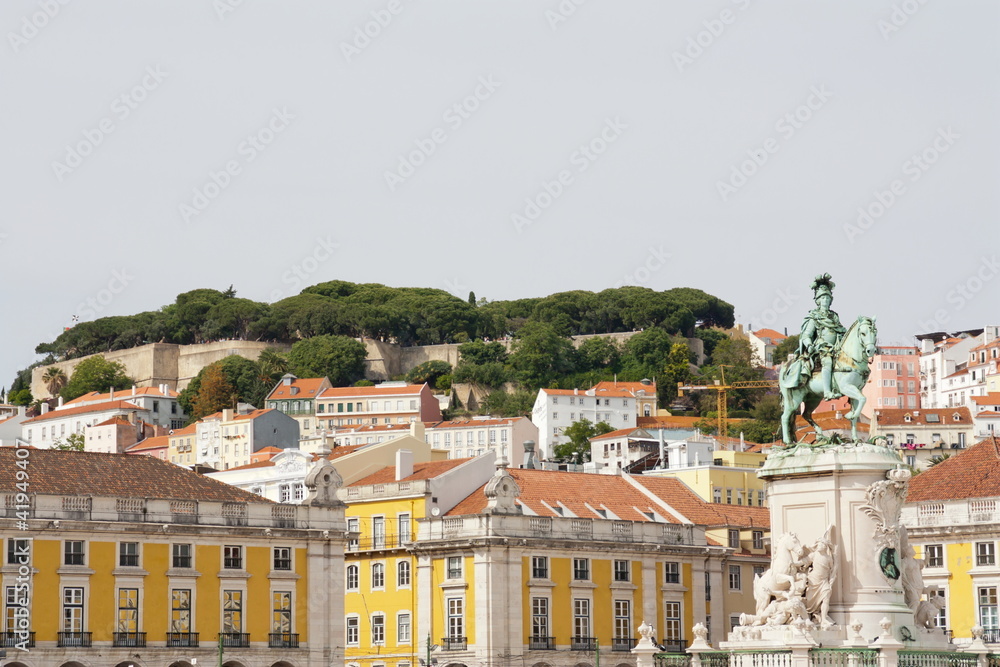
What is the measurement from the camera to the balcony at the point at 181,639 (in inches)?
2156

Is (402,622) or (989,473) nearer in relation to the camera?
(989,473)

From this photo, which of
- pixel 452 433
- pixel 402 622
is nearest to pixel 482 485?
pixel 402 622

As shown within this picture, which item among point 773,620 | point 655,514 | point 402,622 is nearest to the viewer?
point 773,620

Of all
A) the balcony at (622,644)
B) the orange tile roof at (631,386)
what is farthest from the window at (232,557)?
the orange tile roof at (631,386)

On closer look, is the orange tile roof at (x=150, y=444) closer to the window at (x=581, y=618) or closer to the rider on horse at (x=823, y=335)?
the window at (x=581, y=618)

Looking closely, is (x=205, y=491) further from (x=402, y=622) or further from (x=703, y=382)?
(x=703, y=382)

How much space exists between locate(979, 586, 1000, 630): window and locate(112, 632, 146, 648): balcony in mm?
23470

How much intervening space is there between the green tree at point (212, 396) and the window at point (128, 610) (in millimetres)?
107820

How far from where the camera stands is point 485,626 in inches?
2403

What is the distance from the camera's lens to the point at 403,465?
67.6 meters

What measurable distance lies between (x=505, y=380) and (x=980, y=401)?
48031 millimetres

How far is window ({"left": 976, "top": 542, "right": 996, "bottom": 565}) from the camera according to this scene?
5634cm

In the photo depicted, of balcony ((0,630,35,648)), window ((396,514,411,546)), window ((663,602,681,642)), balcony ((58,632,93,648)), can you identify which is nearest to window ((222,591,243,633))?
balcony ((58,632,93,648))

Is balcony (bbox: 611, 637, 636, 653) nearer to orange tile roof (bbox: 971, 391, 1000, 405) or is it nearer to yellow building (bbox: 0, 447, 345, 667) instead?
yellow building (bbox: 0, 447, 345, 667)
